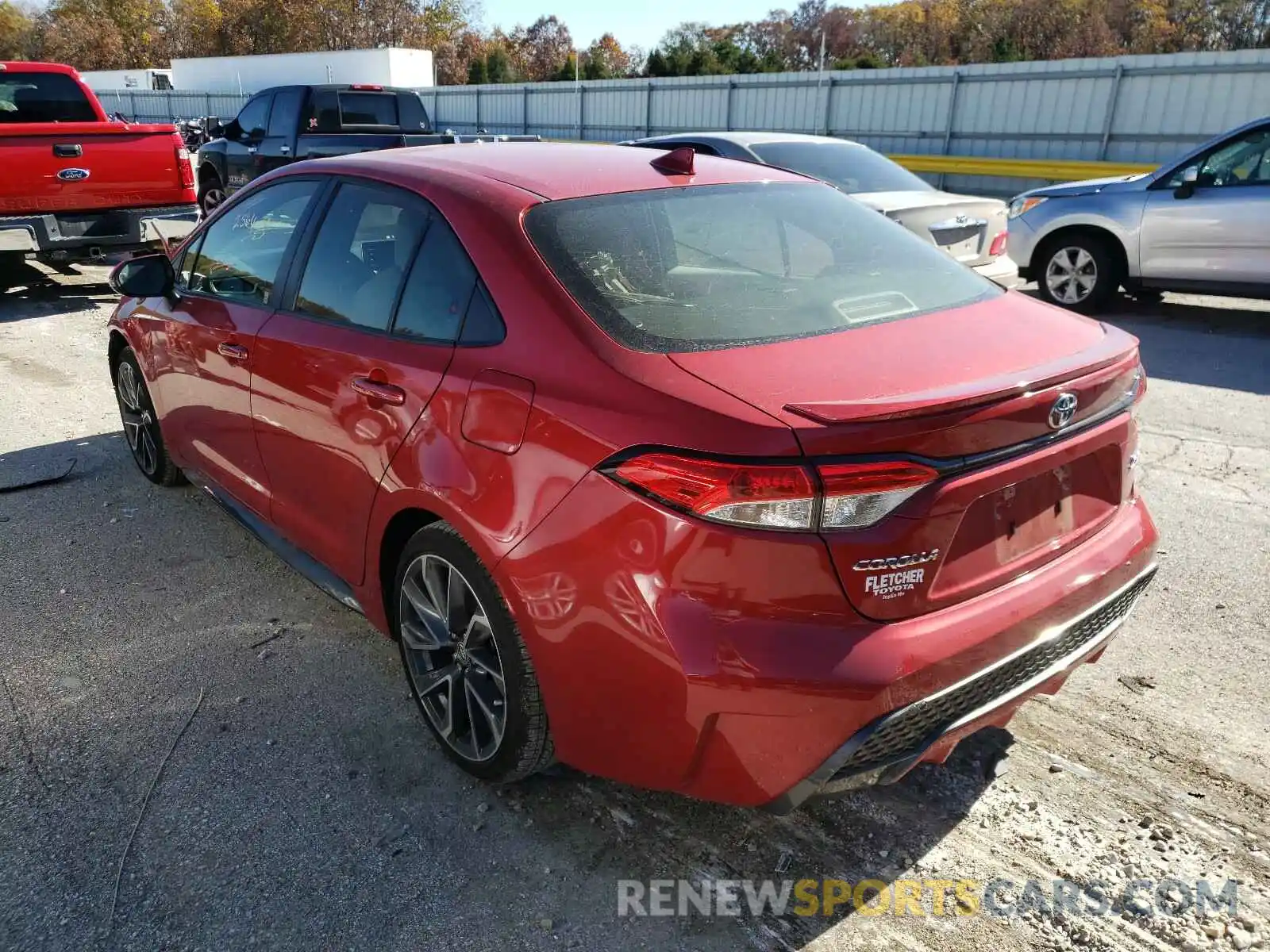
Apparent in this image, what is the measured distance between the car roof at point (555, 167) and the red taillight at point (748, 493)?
1145 mm

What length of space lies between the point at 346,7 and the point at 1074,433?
75623mm

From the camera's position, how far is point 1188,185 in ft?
26.9

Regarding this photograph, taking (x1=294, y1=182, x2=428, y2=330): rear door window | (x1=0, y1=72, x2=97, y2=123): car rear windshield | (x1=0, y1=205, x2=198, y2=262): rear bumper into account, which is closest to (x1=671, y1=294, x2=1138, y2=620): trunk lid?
(x1=294, y1=182, x2=428, y2=330): rear door window

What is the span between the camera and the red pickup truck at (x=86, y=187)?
27.1 feet

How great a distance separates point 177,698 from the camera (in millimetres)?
3232

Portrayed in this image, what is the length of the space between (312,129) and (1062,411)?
42.9 ft

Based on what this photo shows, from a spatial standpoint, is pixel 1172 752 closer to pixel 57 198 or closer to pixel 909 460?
pixel 909 460

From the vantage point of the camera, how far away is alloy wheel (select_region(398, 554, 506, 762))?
8.63ft

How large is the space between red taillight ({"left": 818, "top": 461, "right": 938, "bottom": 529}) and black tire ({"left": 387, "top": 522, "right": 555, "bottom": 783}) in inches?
34.5

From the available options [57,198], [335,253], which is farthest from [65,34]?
[335,253]

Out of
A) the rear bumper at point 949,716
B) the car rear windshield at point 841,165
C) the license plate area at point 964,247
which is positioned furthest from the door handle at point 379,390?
the license plate area at point 964,247

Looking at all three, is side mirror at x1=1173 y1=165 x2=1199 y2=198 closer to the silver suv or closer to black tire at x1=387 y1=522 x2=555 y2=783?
the silver suv

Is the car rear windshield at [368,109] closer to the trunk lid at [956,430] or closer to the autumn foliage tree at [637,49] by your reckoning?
the trunk lid at [956,430]

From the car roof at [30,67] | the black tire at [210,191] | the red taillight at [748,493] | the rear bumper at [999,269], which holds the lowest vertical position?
the black tire at [210,191]
